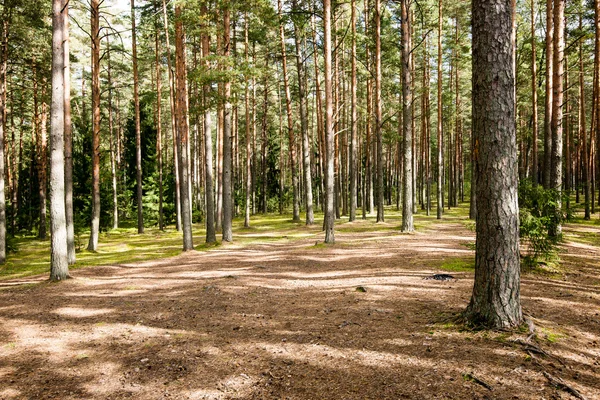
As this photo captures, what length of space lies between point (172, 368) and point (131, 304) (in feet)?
11.5

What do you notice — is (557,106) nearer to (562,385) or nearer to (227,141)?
(227,141)

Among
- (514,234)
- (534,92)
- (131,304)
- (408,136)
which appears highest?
(534,92)

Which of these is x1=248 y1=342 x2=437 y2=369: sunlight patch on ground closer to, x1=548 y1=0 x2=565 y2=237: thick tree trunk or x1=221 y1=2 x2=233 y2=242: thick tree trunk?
x1=548 y1=0 x2=565 y2=237: thick tree trunk

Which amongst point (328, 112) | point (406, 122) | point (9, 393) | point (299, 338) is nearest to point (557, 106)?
point (406, 122)

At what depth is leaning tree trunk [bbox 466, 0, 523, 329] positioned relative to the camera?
461 cm

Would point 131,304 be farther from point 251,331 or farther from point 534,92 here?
point 534,92

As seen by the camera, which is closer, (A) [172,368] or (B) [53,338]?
(A) [172,368]

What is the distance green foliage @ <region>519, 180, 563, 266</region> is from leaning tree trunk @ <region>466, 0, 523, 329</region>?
365 cm

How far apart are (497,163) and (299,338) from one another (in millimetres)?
3461

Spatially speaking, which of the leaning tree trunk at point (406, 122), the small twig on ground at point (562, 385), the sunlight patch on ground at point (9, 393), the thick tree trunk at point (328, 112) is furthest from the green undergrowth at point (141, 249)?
the sunlight patch on ground at point (9, 393)

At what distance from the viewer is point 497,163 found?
4.63 m

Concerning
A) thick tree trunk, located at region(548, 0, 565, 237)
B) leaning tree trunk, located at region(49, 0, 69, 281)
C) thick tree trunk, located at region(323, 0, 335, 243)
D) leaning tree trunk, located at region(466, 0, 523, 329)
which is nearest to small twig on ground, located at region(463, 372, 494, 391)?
leaning tree trunk, located at region(466, 0, 523, 329)

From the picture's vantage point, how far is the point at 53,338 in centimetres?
557

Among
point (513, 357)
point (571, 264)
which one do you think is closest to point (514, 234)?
point (513, 357)
